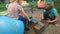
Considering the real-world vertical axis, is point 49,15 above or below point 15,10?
below

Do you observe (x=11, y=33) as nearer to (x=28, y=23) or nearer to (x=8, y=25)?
(x=8, y=25)

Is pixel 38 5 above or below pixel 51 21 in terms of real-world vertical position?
below

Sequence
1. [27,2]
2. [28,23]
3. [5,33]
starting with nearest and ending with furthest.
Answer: [5,33] < [28,23] < [27,2]

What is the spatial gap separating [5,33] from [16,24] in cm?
28

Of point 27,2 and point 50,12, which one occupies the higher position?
point 50,12

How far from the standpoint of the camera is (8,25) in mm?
3096

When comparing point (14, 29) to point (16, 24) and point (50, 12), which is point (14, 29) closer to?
point (16, 24)

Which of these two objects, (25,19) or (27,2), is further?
(27,2)

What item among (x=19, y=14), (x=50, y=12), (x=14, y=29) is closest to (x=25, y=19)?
(x=19, y=14)

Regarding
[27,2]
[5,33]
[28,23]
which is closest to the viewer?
[5,33]

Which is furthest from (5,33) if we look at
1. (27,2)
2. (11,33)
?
(27,2)

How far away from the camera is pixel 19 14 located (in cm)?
387

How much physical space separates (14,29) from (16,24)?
0.11 metres

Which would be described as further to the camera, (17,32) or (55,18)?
(55,18)
